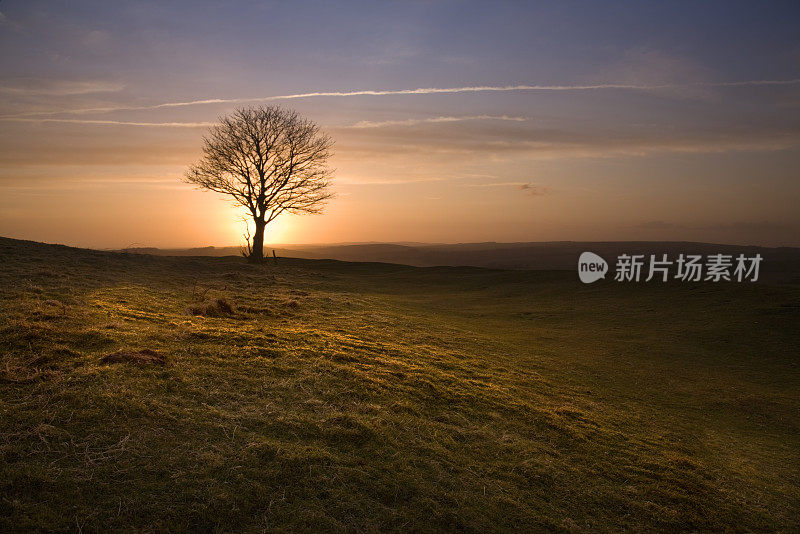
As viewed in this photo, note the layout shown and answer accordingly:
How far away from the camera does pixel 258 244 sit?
3575cm

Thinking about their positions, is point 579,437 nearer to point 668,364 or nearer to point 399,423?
point 399,423

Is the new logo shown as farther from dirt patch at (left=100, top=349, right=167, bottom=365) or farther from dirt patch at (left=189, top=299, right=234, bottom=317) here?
dirt patch at (left=100, top=349, right=167, bottom=365)

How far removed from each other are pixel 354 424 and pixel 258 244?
32.3 m

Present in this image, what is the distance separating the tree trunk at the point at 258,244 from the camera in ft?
117

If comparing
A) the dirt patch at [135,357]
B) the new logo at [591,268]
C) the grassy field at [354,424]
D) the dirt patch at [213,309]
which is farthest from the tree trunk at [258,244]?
the dirt patch at [135,357]

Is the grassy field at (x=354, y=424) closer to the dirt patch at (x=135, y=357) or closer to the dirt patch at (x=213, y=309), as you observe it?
the dirt patch at (x=213, y=309)

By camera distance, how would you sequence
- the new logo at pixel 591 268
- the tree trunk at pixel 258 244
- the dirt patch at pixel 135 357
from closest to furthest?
the dirt patch at pixel 135 357
the new logo at pixel 591 268
the tree trunk at pixel 258 244

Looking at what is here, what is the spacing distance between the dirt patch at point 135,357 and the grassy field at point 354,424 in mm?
222

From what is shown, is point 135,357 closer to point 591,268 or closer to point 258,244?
point 591,268

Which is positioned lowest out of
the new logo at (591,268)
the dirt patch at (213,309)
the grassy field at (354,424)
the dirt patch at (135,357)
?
the grassy field at (354,424)

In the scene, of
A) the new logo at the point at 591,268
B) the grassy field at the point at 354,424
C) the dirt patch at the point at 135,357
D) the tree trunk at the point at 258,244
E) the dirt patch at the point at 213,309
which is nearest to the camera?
the grassy field at the point at 354,424

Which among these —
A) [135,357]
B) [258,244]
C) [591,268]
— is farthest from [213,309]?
[591,268]

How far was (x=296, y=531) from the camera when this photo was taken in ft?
12.2

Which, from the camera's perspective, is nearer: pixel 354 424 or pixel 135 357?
pixel 354 424
